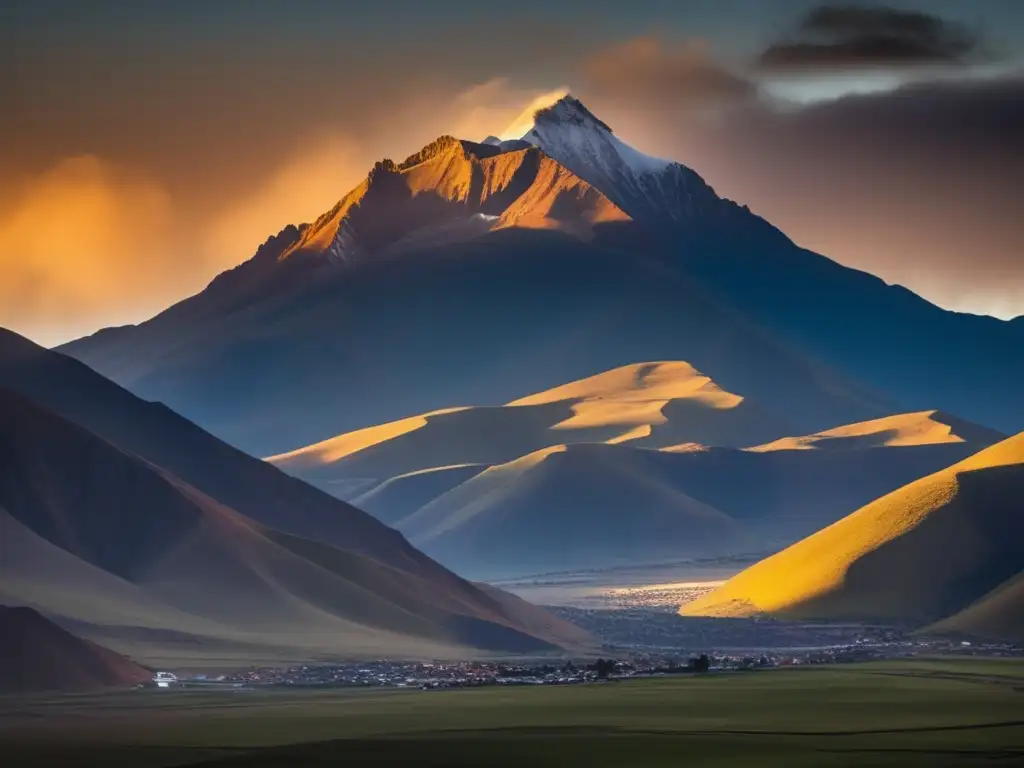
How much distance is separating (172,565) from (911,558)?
4715 cm

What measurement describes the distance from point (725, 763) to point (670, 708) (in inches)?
845

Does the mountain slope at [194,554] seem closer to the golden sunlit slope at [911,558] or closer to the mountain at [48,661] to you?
the golden sunlit slope at [911,558]

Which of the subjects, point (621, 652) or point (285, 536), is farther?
point (285, 536)

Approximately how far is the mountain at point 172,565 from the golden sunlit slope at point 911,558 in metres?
15.5

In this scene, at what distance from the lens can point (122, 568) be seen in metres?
148

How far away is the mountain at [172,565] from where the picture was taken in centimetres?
13475

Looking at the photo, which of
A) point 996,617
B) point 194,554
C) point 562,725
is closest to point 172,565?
point 194,554

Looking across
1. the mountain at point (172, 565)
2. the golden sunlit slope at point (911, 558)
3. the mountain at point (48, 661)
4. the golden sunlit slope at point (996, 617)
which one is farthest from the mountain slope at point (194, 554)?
the mountain at point (48, 661)

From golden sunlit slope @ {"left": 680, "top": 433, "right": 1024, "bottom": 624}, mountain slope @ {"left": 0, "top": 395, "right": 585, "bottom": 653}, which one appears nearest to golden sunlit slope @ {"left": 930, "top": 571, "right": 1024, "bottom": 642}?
golden sunlit slope @ {"left": 680, "top": 433, "right": 1024, "bottom": 624}

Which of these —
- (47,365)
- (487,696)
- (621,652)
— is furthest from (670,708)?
(47,365)

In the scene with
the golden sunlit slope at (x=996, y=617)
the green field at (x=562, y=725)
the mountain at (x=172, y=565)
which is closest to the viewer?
the green field at (x=562, y=725)

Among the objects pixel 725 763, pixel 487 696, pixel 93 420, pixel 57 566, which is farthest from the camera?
pixel 93 420

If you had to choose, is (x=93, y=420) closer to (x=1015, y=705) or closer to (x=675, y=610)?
(x=675, y=610)

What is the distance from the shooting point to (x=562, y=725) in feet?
297
